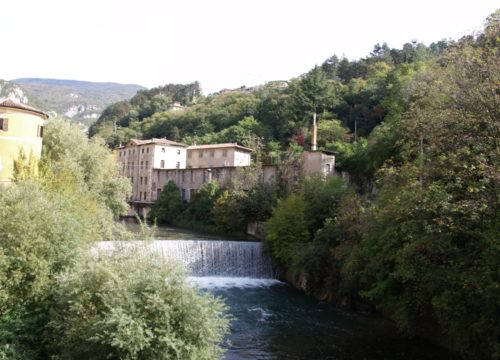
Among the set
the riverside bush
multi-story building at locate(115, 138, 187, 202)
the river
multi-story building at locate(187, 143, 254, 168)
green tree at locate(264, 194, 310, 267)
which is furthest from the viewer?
multi-story building at locate(115, 138, 187, 202)

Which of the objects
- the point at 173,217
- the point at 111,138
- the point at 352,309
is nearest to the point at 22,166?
the point at 352,309

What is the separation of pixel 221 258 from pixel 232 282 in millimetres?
2479

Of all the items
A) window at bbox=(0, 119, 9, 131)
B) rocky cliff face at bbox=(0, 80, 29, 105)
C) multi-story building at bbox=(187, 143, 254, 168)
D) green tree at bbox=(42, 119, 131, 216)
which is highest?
rocky cliff face at bbox=(0, 80, 29, 105)

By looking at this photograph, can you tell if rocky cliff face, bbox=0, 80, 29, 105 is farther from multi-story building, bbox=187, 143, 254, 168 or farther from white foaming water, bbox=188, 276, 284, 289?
white foaming water, bbox=188, 276, 284, 289

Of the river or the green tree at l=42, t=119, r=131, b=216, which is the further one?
the green tree at l=42, t=119, r=131, b=216

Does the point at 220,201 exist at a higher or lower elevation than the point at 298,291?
higher

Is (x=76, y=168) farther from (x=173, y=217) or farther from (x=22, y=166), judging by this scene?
(x=173, y=217)

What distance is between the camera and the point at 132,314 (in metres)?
8.88

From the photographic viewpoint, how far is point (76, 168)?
87.0ft

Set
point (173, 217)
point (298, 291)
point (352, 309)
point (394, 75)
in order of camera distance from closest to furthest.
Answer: point (352, 309)
point (298, 291)
point (173, 217)
point (394, 75)

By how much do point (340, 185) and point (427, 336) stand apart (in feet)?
43.4

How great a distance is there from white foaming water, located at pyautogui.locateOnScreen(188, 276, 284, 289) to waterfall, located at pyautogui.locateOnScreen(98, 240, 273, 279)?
2.16 feet

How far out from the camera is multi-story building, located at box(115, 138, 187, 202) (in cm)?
5650

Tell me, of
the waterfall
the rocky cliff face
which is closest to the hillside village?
the waterfall
